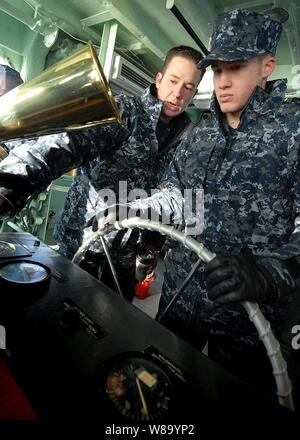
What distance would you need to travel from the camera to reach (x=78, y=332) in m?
0.55

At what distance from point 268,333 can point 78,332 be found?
37cm

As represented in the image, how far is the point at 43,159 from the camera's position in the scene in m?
0.88

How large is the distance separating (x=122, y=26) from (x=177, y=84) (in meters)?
2.30

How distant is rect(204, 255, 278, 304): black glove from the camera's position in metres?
0.58

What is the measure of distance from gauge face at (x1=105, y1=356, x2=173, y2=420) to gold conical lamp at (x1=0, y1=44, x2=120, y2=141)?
46cm

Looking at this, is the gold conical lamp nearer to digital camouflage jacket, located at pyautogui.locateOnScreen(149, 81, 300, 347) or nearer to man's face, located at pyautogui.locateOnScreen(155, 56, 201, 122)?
digital camouflage jacket, located at pyautogui.locateOnScreen(149, 81, 300, 347)

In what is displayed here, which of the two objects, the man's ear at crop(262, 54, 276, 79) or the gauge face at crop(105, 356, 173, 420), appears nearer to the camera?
the gauge face at crop(105, 356, 173, 420)

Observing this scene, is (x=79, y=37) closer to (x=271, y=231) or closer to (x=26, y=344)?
(x=271, y=231)

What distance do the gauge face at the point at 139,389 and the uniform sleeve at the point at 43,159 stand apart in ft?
1.80

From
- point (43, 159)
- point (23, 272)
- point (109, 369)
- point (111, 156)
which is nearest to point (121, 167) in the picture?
point (111, 156)

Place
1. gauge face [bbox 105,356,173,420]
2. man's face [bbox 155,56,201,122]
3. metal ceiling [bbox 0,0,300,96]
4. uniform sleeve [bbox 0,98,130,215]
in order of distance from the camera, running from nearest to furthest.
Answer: gauge face [bbox 105,356,173,420]
uniform sleeve [bbox 0,98,130,215]
man's face [bbox 155,56,201,122]
metal ceiling [bbox 0,0,300,96]
